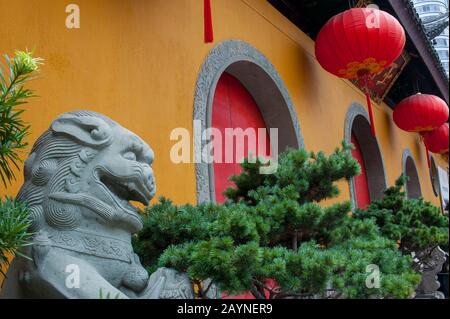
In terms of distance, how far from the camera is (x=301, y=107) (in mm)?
4289

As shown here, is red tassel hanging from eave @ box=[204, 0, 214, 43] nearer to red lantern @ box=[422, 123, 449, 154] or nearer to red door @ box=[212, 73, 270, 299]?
red door @ box=[212, 73, 270, 299]

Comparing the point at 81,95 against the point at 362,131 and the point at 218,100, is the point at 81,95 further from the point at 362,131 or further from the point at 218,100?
the point at 362,131

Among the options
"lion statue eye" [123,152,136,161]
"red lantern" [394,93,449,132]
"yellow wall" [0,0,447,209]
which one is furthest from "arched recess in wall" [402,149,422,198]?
"lion statue eye" [123,152,136,161]

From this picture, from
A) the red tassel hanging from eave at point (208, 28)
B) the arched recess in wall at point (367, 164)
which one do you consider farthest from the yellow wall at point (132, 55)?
the arched recess in wall at point (367, 164)

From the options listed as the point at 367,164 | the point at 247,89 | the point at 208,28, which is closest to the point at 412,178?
the point at 367,164

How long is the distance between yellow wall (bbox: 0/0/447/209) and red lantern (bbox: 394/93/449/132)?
8.04ft

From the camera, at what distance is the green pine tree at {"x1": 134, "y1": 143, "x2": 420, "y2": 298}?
3.84 feet

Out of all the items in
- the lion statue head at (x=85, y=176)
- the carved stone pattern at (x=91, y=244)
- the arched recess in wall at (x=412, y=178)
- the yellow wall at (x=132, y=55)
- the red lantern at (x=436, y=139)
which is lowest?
the carved stone pattern at (x=91, y=244)

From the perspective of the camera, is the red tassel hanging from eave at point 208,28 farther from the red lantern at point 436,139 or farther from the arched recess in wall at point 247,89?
the red lantern at point 436,139

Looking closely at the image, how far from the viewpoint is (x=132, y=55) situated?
2430mm

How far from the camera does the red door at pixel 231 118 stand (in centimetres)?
337

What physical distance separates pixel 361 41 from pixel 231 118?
112cm

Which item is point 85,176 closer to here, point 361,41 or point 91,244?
point 91,244

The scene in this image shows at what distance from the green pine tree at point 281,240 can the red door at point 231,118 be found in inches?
60.4
